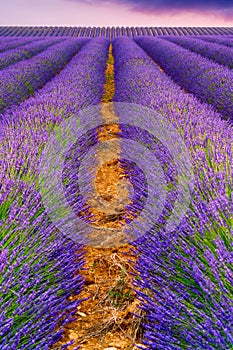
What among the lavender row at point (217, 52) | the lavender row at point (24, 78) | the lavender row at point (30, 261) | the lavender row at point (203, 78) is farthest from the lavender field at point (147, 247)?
the lavender row at point (217, 52)

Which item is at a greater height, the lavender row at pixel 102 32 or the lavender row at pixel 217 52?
the lavender row at pixel 102 32

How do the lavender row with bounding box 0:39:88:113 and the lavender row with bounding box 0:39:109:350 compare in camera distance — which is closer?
the lavender row with bounding box 0:39:109:350

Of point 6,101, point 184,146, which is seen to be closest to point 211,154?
point 184,146

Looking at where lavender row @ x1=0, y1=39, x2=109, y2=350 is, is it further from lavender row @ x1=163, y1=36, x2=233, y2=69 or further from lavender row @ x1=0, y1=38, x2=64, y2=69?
lavender row @ x1=163, y1=36, x2=233, y2=69

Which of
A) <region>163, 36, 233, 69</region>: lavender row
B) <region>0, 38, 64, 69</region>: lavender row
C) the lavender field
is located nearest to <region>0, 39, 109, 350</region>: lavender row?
the lavender field

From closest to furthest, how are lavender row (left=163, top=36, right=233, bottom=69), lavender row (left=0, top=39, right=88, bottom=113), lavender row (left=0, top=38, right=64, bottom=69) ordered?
lavender row (left=0, top=39, right=88, bottom=113) < lavender row (left=163, top=36, right=233, bottom=69) < lavender row (left=0, top=38, right=64, bottom=69)

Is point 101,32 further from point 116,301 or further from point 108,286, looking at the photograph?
point 116,301

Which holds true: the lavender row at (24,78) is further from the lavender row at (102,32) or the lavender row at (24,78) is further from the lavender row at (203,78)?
the lavender row at (102,32)
